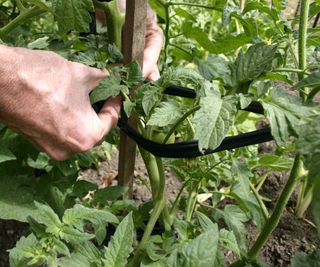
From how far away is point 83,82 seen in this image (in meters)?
1.01

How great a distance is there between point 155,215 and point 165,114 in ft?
1.21

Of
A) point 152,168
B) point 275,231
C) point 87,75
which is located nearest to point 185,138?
point 152,168

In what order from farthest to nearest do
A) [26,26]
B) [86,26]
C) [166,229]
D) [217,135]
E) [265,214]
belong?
[26,26] < [166,229] < [265,214] < [86,26] < [217,135]

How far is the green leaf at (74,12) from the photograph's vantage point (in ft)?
3.07

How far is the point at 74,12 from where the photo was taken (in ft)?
3.09

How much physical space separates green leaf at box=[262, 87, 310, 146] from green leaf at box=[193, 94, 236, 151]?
68mm

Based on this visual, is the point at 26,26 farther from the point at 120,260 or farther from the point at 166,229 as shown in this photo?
the point at 120,260

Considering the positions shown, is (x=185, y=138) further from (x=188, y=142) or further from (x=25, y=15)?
(x=25, y=15)

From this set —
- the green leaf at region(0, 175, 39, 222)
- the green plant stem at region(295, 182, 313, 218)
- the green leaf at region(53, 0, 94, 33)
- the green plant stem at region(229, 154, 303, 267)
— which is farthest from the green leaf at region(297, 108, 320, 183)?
the green plant stem at region(295, 182, 313, 218)

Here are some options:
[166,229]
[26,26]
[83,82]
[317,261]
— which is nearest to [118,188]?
[166,229]

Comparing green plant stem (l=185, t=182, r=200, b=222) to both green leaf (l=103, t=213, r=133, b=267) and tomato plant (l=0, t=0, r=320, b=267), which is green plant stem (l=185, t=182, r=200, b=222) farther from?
green leaf (l=103, t=213, r=133, b=267)

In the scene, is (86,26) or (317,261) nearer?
(317,261)

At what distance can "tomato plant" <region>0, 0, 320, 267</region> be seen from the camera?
2.64 feet

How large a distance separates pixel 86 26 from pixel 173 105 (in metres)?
0.25
